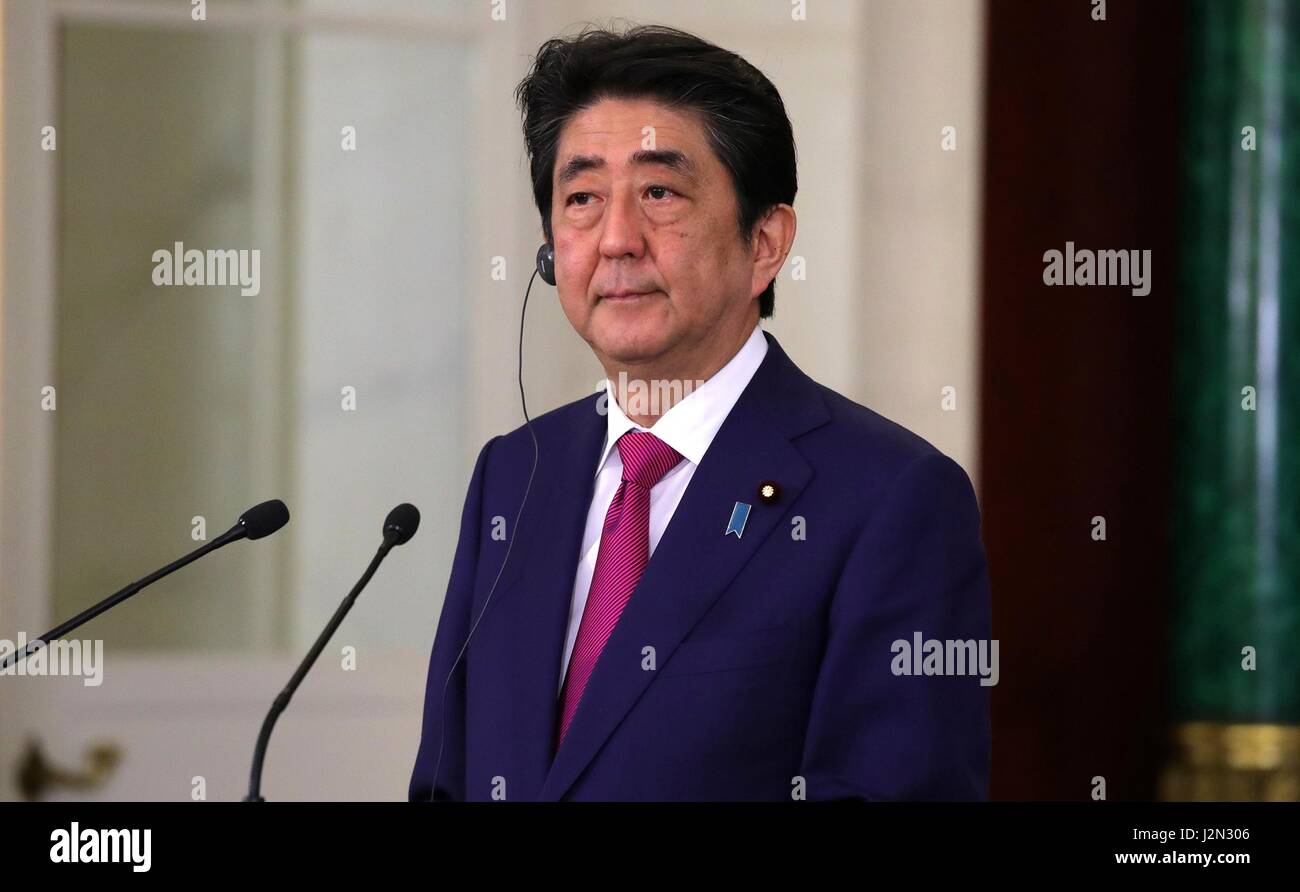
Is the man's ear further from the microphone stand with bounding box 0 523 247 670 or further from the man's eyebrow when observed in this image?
the microphone stand with bounding box 0 523 247 670

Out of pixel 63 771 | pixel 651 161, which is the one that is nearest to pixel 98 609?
pixel 651 161

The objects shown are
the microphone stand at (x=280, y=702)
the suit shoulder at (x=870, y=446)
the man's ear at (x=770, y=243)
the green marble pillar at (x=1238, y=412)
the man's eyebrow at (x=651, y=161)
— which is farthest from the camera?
the green marble pillar at (x=1238, y=412)

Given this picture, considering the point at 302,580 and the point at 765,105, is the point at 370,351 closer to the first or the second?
the point at 302,580

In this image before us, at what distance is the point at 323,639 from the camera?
154 centimetres

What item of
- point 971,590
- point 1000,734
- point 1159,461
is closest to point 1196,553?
point 1159,461

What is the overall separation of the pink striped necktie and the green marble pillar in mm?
1534

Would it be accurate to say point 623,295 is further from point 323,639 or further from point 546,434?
point 323,639

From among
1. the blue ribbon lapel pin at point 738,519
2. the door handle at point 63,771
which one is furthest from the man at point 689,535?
the door handle at point 63,771

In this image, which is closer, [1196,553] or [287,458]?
[1196,553]

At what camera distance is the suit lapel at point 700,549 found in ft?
5.15

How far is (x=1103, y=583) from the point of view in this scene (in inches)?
121

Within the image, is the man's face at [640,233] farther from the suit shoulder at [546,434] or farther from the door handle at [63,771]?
the door handle at [63,771]
